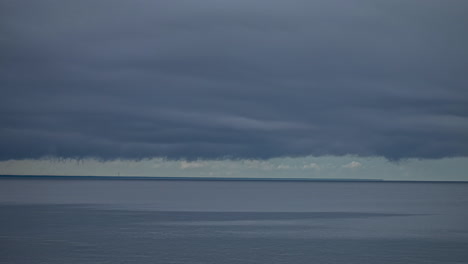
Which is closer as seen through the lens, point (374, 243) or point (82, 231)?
point (374, 243)

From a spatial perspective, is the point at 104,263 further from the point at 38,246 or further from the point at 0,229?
the point at 0,229

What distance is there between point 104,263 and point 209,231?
2983cm

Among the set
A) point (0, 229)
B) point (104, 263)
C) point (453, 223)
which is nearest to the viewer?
point (104, 263)

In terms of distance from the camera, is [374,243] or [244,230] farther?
[244,230]

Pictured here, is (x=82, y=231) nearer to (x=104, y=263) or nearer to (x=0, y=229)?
(x=0, y=229)

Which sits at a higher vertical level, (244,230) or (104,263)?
(244,230)

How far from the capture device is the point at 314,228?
8562cm

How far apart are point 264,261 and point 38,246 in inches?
917

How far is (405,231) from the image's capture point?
80438 millimetres

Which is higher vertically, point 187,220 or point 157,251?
point 187,220

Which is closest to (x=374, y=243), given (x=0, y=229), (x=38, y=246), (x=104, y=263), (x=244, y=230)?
(x=244, y=230)

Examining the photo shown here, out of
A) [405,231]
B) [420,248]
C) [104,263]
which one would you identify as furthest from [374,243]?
[104,263]

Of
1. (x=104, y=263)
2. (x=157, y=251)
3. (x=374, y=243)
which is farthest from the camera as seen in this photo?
(x=374, y=243)

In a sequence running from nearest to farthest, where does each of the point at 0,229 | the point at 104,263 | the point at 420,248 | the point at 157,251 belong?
the point at 104,263
the point at 157,251
the point at 420,248
the point at 0,229
